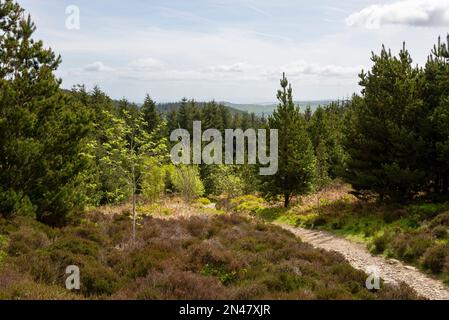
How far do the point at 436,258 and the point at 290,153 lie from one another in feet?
44.5

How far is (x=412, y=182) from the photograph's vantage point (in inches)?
746

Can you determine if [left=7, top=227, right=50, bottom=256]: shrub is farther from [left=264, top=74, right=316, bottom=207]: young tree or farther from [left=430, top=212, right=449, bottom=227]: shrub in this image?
[left=264, top=74, right=316, bottom=207]: young tree

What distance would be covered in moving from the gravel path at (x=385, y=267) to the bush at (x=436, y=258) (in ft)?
1.20

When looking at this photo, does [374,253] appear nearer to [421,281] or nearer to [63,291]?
[421,281]

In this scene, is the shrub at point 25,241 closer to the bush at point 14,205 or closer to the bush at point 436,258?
the bush at point 14,205

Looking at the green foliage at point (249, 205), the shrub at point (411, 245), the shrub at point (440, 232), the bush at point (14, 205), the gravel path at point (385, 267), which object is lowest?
the green foliage at point (249, 205)

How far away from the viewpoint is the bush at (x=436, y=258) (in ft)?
37.9

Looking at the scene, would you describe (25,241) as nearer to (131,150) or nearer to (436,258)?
(131,150)

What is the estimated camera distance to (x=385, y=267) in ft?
41.4

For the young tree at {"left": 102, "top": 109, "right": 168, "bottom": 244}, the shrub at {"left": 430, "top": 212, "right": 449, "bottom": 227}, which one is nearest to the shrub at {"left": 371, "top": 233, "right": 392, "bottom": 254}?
the shrub at {"left": 430, "top": 212, "right": 449, "bottom": 227}

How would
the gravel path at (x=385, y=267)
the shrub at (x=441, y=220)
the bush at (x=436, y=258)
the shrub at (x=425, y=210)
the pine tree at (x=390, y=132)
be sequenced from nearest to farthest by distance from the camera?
1. the gravel path at (x=385, y=267)
2. the bush at (x=436, y=258)
3. the shrub at (x=441, y=220)
4. the shrub at (x=425, y=210)
5. the pine tree at (x=390, y=132)

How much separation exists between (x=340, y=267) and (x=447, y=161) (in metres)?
10.4

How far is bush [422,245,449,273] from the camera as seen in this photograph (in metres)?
11.6

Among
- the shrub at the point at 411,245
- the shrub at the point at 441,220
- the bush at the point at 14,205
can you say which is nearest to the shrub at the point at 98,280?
the bush at the point at 14,205
